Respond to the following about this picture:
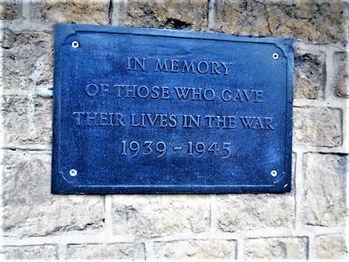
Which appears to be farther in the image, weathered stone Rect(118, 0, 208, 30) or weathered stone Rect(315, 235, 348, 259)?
weathered stone Rect(315, 235, 348, 259)

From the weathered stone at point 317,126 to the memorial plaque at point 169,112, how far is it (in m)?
0.04

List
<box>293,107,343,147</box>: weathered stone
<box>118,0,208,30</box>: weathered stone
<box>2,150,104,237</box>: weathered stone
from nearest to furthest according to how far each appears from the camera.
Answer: <box>2,150,104,237</box>: weathered stone, <box>118,0,208,30</box>: weathered stone, <box>293,107,343,147</box>: weathered stone

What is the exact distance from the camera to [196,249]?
1880 mm

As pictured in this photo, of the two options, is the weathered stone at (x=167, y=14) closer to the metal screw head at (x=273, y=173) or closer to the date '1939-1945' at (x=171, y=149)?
the date '1939-1945' at (x=171, y=149)

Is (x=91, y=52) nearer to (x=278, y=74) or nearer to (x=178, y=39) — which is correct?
(x=178, y=39)

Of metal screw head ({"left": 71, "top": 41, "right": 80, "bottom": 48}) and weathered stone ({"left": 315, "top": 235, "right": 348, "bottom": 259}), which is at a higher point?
metal screw head ({"left": 71, "top": 41, "right": 80, "bottom": 48})

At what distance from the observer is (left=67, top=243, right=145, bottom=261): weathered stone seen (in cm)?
179

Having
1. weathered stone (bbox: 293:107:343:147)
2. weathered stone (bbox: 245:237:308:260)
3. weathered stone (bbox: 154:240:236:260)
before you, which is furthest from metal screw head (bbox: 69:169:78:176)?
weathered stone (bbox: 293:107:343:147)

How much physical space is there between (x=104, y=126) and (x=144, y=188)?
276mm

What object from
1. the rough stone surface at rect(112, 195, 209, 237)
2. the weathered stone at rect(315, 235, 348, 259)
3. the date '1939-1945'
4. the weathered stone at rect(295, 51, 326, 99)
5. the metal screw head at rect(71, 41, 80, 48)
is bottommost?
the weathered stone at rect(315, 235, 348, 259)

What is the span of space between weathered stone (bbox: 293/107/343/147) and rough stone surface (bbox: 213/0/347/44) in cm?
29

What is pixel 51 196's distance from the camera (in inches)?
69.6

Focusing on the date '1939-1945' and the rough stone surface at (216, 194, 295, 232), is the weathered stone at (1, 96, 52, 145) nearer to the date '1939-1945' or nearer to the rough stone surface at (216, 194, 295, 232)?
the date '1939-1945'

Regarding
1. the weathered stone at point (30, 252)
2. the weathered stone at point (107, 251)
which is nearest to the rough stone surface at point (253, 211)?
the weathered stone at point (107, 251)
